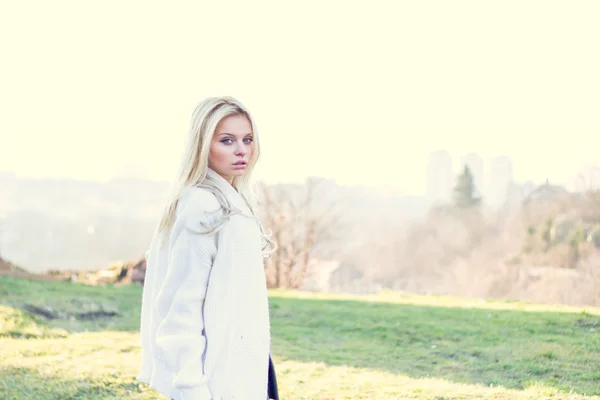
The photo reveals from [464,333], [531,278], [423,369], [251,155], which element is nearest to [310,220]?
[531,278]

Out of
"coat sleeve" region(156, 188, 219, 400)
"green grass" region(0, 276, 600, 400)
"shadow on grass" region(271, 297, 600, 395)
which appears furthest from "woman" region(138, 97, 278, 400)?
"shadow on grass" region(271, 297, 600, 395)

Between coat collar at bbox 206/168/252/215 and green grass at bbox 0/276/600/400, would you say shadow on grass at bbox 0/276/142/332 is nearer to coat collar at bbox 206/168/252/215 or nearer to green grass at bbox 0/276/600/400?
green grass at bbox 0/276/600/400

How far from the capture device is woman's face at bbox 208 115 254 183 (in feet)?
6.86

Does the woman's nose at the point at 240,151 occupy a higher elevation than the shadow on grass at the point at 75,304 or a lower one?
higher

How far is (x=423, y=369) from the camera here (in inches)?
184

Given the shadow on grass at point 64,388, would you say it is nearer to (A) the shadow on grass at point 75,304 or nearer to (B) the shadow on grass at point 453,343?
(B) the shadow on grass at point 453,343

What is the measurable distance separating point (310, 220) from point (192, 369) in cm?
1117

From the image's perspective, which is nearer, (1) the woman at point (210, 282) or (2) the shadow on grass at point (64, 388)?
(1) the woman at point (210, 282)

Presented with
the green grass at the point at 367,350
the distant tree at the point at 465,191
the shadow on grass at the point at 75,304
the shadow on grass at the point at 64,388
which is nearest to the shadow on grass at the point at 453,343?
the green grass at the point at 367,350

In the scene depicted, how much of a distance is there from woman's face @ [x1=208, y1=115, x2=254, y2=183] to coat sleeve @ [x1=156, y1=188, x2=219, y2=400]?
164 mm

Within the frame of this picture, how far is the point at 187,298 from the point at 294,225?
11.0 metres

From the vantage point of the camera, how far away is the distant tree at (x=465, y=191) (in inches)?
949

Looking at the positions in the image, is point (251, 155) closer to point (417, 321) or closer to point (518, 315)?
point (417, 321)

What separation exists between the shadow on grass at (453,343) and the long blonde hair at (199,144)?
290 centimetres
